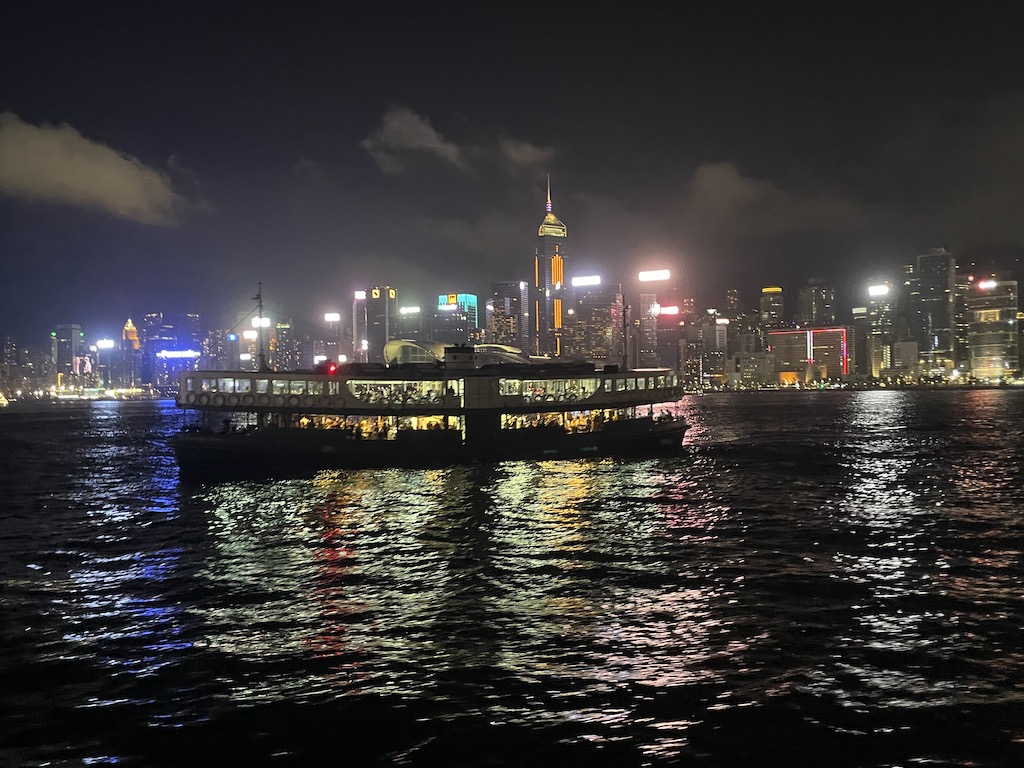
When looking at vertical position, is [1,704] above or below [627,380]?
A: below

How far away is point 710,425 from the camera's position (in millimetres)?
121250

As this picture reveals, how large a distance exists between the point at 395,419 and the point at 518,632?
4722 centimetres

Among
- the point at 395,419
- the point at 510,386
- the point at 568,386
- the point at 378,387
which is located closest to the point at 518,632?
the point at 395,419

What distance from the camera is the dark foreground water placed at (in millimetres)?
13414

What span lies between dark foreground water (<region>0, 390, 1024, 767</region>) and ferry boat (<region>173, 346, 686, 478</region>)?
16595 millimetres

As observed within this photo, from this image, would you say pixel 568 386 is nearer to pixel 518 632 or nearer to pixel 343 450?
pixel 343 450

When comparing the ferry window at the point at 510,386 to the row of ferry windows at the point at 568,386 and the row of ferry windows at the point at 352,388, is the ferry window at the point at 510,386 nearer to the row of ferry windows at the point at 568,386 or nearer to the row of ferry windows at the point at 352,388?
the row of ferry windows at the point at 568,386

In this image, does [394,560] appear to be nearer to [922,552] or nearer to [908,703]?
[908,703]

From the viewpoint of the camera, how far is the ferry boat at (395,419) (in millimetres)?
59125

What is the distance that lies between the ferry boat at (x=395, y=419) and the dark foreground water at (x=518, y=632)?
16595 millimetres

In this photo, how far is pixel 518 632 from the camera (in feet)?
63.4

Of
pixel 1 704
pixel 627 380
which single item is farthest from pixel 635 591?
pixel 627 380

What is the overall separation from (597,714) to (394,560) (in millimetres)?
15041

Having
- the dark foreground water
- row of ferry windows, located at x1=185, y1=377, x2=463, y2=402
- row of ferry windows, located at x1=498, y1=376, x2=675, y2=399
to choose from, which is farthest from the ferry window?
the dark foreground water
